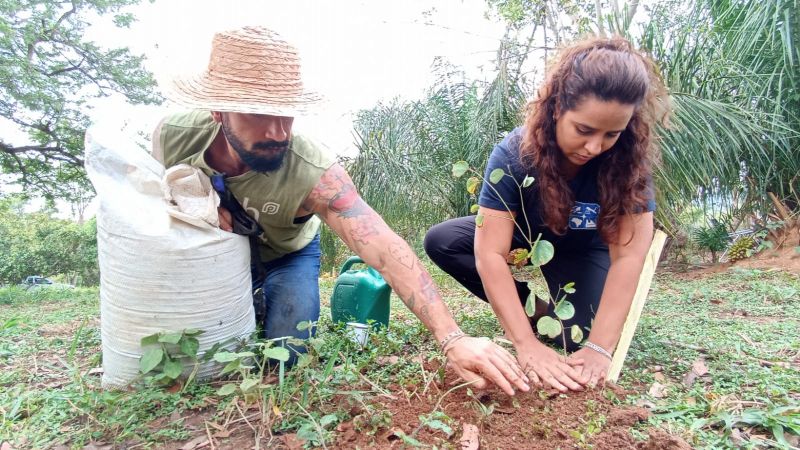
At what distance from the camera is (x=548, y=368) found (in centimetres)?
161

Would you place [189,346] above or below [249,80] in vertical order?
below

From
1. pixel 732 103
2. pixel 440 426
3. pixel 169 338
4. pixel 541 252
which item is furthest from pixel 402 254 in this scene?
pixel 732 103

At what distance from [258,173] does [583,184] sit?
123cm

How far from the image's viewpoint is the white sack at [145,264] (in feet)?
5.29

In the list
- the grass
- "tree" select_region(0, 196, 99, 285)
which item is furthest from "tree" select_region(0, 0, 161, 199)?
the grass

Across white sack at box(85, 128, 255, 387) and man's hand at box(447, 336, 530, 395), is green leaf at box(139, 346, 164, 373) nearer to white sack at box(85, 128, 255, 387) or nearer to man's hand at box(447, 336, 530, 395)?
white sack at box(85, 128, 255, 387)

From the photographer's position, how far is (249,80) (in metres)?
1.69

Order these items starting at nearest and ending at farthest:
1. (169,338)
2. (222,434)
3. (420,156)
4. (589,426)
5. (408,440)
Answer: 1. (408,440)
2. (589,426)
3. (222,434)
4. (169,338)
5. (420,156)

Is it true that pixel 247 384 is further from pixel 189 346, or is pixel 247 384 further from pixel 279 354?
pixel 189 346

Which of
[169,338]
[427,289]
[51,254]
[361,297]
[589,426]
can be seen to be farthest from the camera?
[51,254]

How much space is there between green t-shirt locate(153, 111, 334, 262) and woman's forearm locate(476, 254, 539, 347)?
0.71 metres

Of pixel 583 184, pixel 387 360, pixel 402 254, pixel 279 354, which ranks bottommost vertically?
pixel 387 360

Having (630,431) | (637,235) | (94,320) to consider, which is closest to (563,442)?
(630,431)

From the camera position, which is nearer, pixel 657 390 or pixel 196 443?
pixel 196 443
